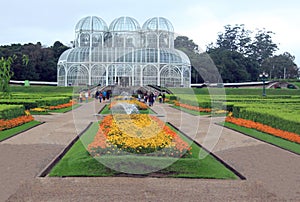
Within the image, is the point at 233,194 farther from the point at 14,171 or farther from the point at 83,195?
the point at 14,171

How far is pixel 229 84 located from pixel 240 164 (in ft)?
200

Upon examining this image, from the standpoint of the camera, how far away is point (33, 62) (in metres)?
69.8

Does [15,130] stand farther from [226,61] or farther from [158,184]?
[226,61]

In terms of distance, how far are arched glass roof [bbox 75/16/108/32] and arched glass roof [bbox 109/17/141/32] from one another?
1.61m

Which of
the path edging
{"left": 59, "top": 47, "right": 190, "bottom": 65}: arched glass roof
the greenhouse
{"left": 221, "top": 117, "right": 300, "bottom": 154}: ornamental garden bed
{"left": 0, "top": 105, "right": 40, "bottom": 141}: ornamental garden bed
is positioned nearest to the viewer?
the path edging

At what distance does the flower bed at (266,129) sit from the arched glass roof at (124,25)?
1676 inches

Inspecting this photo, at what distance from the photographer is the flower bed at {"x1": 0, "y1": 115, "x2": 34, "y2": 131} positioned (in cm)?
1673

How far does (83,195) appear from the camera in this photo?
24.0 feet

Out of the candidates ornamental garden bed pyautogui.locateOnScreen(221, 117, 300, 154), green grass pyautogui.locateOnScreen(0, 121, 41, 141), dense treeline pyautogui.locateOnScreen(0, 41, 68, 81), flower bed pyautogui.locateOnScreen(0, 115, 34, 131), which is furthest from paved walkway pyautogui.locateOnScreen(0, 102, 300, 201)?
dense treeline pyautogui.locateOnScreen(0, 41, 68, 81)

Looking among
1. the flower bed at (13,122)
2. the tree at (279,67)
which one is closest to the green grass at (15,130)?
the flower bed at (13,122)

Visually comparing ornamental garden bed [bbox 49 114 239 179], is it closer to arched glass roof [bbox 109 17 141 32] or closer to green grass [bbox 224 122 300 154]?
green grass [bbox 224 122 300 154]

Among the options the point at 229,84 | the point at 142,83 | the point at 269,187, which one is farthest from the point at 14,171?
the point at 229,84

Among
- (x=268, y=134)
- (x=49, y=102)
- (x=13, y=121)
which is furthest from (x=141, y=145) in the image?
(x=49, y=102)

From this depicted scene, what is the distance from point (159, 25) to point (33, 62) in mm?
24849
